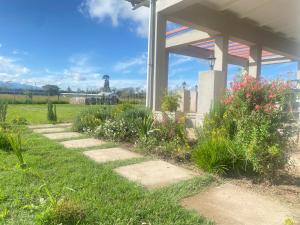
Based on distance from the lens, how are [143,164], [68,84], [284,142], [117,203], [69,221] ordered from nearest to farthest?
[69,221] → [117,203] → [284,142] → [143,164] → [68,84]

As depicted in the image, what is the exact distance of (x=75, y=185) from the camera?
96.0 inches

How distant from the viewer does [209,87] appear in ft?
17.8

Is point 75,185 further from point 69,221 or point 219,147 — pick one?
point 219,147

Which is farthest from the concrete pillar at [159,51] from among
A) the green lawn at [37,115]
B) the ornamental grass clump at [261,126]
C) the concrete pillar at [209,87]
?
the ornamental grass clump at [261,126]

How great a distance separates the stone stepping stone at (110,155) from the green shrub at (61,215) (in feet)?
5.29

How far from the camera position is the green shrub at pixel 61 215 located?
172cm

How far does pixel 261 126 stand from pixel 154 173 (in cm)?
144

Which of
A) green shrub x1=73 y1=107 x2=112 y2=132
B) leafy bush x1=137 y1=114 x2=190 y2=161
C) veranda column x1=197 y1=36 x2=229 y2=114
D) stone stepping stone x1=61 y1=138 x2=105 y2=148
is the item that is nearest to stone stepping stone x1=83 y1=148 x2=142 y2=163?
leafy bush x1=137 y1=114 x2=190 y2=161

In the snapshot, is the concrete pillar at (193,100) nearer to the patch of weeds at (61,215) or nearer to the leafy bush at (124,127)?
the leafy bush at (124,127)

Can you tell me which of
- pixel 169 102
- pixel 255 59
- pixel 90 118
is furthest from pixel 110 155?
pixel 255 59

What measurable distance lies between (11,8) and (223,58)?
801 cm

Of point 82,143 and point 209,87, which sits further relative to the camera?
point 209,87

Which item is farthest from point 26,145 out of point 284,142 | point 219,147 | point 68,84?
point 68,84

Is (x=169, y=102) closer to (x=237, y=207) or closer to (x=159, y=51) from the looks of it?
(x=159, y=51)
